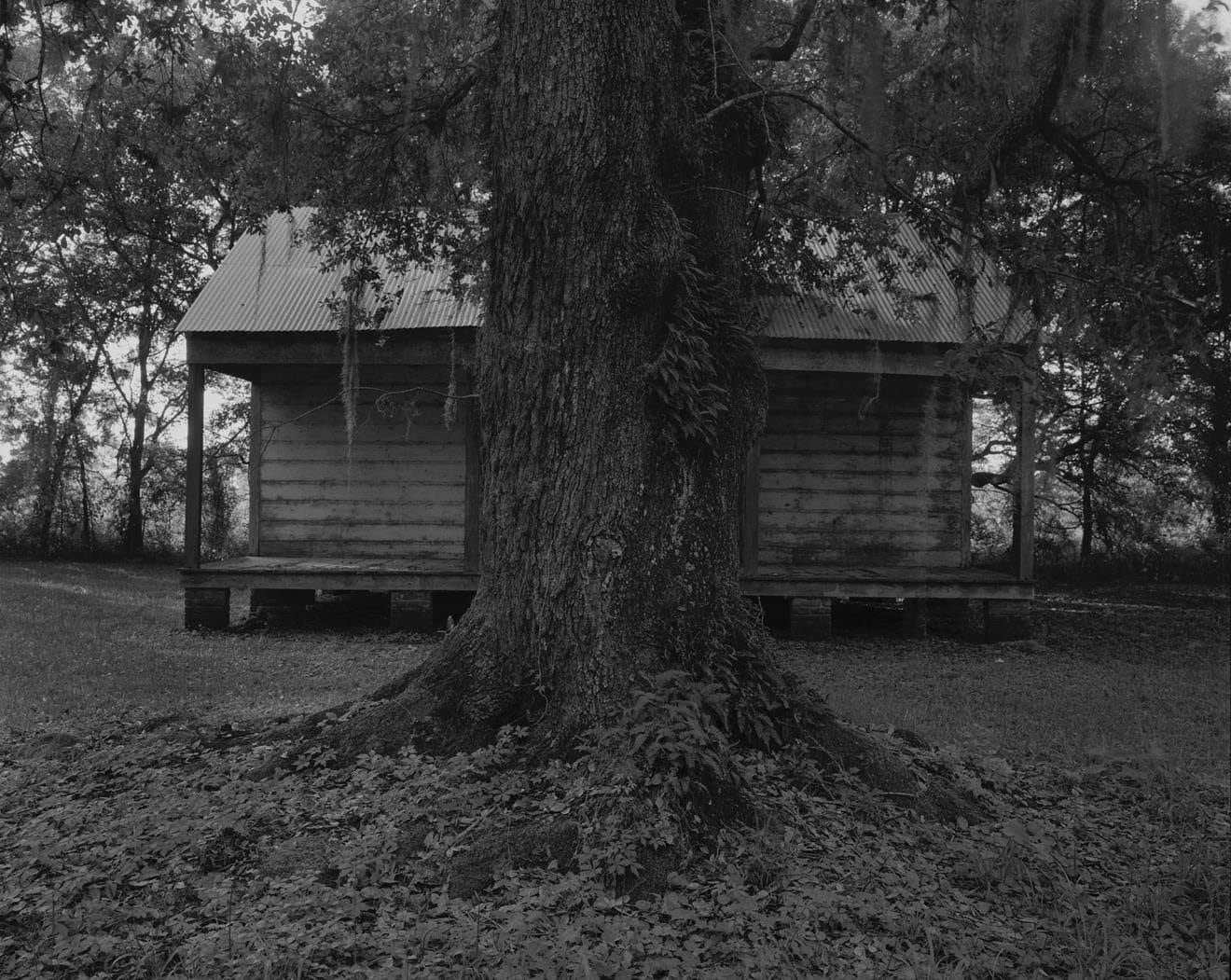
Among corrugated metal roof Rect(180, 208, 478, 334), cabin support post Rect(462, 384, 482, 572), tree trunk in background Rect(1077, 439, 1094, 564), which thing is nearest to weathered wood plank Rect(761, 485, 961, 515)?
cabin support post Rect(462, 384, 482, 572)

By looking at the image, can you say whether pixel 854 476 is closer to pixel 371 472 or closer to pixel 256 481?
pixel 371 472

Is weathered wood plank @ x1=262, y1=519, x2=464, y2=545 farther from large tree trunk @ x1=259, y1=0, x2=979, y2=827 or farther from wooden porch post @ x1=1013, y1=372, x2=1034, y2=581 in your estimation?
large tree trunk @ x1=259, y1=0, x2=979, y2=827

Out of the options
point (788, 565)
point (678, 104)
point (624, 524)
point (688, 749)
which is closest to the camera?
point (688, 749)

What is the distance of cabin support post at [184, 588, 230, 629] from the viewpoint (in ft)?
37.8

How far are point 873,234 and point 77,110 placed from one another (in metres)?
18.8

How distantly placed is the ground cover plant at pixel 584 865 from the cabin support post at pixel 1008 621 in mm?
5553

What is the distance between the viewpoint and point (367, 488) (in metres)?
13.2

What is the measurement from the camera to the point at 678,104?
15.9ft

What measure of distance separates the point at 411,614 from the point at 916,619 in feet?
20.4

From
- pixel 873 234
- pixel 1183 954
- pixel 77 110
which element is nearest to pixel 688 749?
pixel 1183 954

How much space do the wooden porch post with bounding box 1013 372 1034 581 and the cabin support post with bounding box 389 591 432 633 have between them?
6769mm

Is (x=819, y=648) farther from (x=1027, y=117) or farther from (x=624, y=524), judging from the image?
(x=624, y=524)

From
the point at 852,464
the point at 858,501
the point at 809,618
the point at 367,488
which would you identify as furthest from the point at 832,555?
the point at 367,488

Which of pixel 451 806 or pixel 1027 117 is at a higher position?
pixel 1027 117
